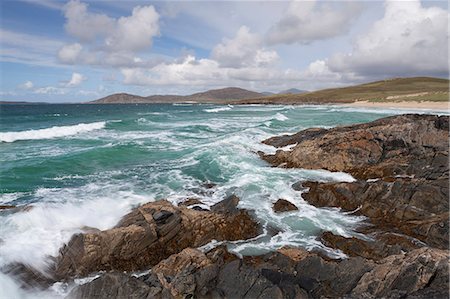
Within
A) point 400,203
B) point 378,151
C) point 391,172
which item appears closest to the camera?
point 400,203

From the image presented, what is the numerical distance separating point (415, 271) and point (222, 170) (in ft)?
49.1

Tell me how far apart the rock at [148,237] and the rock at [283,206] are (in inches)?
70.0

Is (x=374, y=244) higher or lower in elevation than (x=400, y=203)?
lower

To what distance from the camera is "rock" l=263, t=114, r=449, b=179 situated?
18.9 metres

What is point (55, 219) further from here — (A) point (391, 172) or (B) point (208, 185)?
(A) point (391, 172)

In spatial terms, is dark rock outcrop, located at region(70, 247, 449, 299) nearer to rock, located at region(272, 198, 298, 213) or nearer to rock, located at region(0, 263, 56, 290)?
rock, located at region(0, 263, 56, 290)

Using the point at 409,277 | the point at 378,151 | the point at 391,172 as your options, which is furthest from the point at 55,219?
the point at 378,151

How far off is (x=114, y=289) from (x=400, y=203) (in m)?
12.0

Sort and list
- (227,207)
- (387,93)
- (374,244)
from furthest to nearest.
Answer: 1. (387,93)
2. (227,207)
3. (374,244)

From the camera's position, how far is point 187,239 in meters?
12.5

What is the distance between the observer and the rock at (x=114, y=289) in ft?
27.7

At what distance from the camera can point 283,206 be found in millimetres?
15539

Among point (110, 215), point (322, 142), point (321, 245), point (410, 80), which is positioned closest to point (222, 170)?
point (322, 142)

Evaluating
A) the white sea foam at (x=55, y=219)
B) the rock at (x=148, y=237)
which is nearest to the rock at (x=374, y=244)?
the rock at (x=148, y=237)
